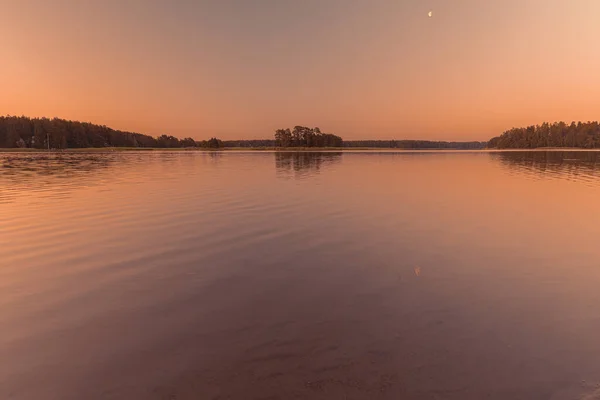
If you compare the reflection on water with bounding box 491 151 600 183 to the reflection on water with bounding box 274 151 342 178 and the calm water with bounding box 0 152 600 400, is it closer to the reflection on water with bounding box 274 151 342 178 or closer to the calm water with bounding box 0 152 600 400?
the calm water with bounding box 0 152 600 400

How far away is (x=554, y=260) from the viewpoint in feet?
38.9

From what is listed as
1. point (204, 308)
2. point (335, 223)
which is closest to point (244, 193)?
point (335, 223)

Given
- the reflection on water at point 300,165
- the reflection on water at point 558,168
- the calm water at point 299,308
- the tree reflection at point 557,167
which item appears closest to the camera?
the calm water at point 299,308

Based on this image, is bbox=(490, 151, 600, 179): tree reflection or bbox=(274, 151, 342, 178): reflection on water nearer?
bbox=(490, 151, 600, 179): tree reflection

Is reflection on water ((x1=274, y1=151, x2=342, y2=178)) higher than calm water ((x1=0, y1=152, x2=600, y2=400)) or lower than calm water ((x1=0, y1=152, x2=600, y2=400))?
higher

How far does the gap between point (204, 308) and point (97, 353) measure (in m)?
2.50

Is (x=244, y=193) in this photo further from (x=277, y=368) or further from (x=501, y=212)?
(x=277, y=368)

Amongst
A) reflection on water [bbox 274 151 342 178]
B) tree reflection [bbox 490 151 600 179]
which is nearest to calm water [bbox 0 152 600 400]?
reflection on water [bbox 274 151 342 178]

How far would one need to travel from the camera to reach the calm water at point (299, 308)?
217 inches

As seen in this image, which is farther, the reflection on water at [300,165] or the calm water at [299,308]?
the reflection on water at [300,165]

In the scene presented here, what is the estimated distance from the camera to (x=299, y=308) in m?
8.09

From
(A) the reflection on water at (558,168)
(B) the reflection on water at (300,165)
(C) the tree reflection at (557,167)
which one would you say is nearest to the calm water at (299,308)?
(B) the reflection on water at (300,165)

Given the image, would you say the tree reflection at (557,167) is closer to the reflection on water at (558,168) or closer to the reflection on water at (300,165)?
the reflection on water at (558,168)

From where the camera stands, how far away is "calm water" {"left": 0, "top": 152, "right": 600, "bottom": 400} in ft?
18.1
